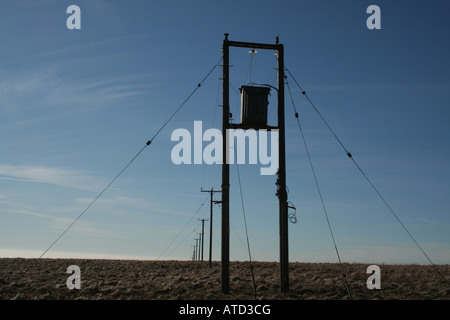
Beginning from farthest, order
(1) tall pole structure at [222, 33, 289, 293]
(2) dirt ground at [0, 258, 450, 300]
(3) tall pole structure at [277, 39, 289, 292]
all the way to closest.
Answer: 1. (1) tall pole structure at [222, 33, 289, 293]
2. (3) tall pole structure at [277, 39, 289, 292]
3. (2) dirt ground at [0, 258, 450, 300]

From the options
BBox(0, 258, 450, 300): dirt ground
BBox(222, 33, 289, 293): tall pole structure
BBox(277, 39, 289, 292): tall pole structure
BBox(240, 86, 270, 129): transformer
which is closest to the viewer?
BBox(0, 258, 450, 300): dirt ground

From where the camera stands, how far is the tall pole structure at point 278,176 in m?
17.1

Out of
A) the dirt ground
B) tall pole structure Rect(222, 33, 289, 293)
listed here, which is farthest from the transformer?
the dirt ground

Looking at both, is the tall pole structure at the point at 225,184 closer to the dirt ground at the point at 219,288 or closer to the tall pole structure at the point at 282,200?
the dirt ground at the point at 219,288

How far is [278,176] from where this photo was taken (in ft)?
57.8

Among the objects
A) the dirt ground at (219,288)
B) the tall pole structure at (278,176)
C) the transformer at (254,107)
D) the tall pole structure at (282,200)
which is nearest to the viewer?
the dirt ground at (219,288)

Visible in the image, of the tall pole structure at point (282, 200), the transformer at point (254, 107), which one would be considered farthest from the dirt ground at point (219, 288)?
the transformer at point (254, 107)

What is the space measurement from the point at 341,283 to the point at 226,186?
6588 millimetres

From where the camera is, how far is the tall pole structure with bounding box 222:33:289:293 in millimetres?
17094

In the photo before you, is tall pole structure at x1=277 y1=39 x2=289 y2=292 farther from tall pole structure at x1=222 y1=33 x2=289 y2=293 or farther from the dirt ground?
the dirt ground
